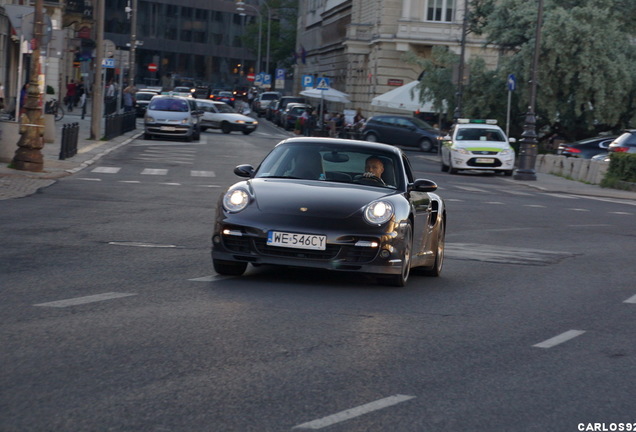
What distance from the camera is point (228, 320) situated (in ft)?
29.4

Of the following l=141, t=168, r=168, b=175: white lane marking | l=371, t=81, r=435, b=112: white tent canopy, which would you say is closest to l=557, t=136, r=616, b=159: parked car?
l=141, t=168, r=168, b=175: white lane marking

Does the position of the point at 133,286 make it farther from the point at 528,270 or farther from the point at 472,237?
the point at 472,237

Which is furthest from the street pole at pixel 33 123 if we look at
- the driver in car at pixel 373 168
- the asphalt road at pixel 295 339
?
the driver in car at pixel 373 168

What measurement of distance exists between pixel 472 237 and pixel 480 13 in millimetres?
46714

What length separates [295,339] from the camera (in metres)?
8.32

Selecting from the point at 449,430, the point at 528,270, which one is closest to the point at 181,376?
the point at 449,430

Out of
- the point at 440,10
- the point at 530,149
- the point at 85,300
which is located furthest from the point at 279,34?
the point at 85,300

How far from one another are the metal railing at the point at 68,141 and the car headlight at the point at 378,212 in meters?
19.5

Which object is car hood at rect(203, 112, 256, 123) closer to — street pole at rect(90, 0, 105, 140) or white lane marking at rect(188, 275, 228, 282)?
street pole at rect(90, 0, 105, 140)

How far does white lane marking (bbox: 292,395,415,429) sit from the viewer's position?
19.5ft

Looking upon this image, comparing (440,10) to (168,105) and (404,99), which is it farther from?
(168,105)

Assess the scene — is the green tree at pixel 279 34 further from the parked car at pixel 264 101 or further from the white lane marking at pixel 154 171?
the white lane marking at pixel 154 171

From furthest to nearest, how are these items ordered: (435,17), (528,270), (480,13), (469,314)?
(435,17) → (480,13) → (528,270) → (469,314)

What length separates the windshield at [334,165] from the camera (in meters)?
12.2
